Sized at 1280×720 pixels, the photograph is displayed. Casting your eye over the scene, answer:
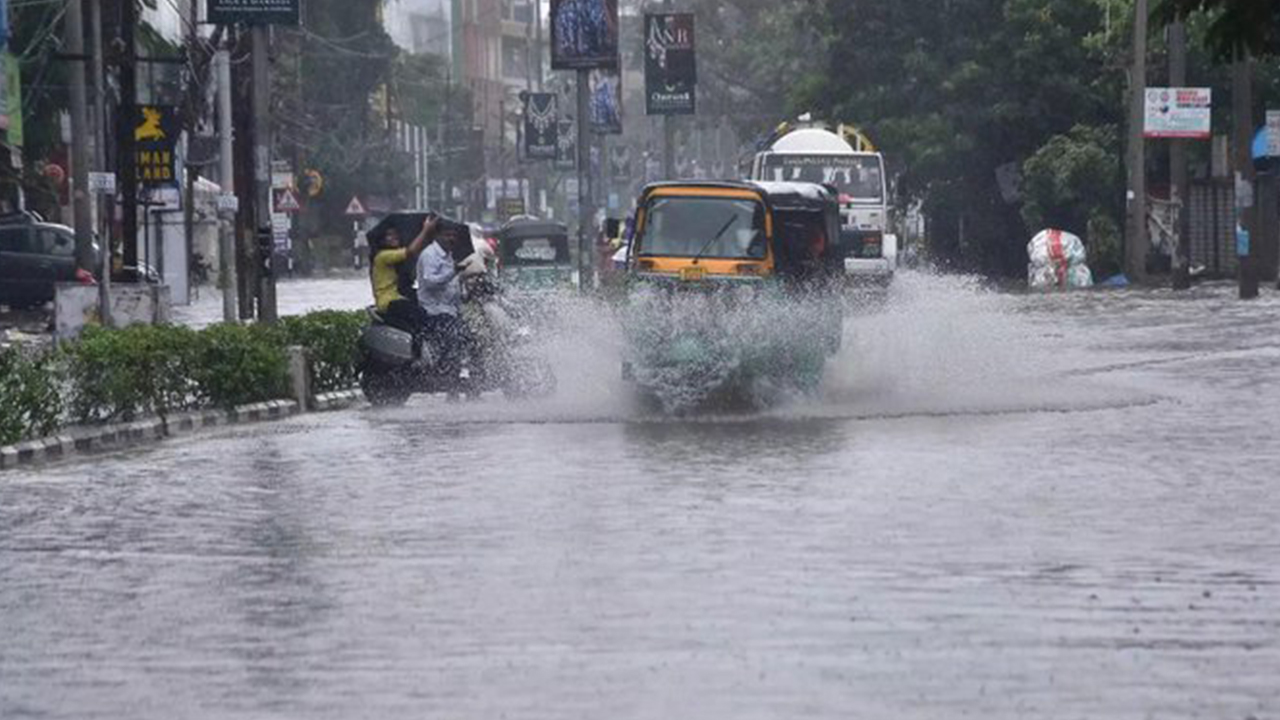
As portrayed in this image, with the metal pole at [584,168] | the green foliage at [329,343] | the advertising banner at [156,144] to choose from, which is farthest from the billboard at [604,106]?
the green foliage at [329,343]

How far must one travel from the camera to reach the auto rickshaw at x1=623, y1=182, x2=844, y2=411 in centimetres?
2673

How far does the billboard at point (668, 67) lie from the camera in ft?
257

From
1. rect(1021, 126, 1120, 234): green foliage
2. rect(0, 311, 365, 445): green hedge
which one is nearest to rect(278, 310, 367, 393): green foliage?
rect(0, 311, 365, 445): green hedge

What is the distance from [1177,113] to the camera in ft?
206

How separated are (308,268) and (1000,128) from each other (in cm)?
4400

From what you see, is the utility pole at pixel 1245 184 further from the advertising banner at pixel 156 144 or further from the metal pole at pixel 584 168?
the advertising banner at pixel 156 144

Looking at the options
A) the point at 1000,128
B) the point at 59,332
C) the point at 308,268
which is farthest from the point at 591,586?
the point at 308,268

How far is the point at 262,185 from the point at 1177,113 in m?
27.5

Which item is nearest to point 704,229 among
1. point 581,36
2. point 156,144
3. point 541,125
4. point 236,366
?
point 236,366

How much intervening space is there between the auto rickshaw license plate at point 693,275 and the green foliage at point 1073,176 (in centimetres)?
4224

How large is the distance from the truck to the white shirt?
29.5m

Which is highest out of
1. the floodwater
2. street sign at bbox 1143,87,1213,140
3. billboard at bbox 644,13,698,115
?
billboard at bbox 644,13,698,115

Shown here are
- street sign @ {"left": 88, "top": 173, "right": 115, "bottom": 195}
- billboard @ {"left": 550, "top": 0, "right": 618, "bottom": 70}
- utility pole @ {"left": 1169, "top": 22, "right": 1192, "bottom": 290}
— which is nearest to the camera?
street sign @ {"left": 88, "top": 173, "right": 115, "bottom": 195}

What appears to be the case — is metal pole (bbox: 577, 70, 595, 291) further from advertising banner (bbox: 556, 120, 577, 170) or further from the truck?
advertising banner (bbox: 556, 120, 577, 170)
